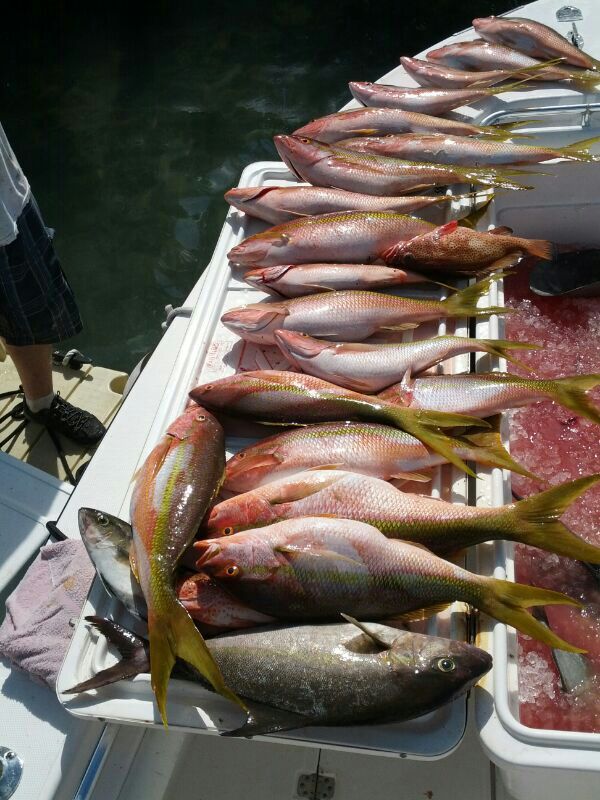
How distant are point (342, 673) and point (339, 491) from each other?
1.51ft

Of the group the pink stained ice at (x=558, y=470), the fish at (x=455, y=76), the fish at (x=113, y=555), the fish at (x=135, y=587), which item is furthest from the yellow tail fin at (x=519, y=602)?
the fish at (x=455, y=76)

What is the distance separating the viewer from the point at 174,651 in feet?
5.24

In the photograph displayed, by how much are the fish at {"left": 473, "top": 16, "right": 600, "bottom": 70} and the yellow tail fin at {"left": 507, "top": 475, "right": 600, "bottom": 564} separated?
278 centimetres

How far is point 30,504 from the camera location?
268cm

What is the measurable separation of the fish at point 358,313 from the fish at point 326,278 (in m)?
0.11

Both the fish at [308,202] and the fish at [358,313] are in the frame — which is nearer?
the fish at [358,313]

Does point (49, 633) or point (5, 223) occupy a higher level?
point (5, 223)

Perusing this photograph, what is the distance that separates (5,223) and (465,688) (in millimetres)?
2706

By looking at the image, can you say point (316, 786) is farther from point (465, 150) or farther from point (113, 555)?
point (465, 150)

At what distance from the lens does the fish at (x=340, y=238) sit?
2.59m

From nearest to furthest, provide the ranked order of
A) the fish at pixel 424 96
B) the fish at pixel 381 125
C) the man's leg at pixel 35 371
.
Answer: the fish at pixel 381 125 → the fish at pixel 424 96 → the man's leg at pixel 35 371

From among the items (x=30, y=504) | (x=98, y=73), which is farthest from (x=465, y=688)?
(x=98, y=73)

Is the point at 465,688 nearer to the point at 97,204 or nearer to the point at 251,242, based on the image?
the point at 251,242

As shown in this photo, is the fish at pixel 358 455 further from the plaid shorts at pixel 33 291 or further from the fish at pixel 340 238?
the plaid shorts at pixel 33 291
